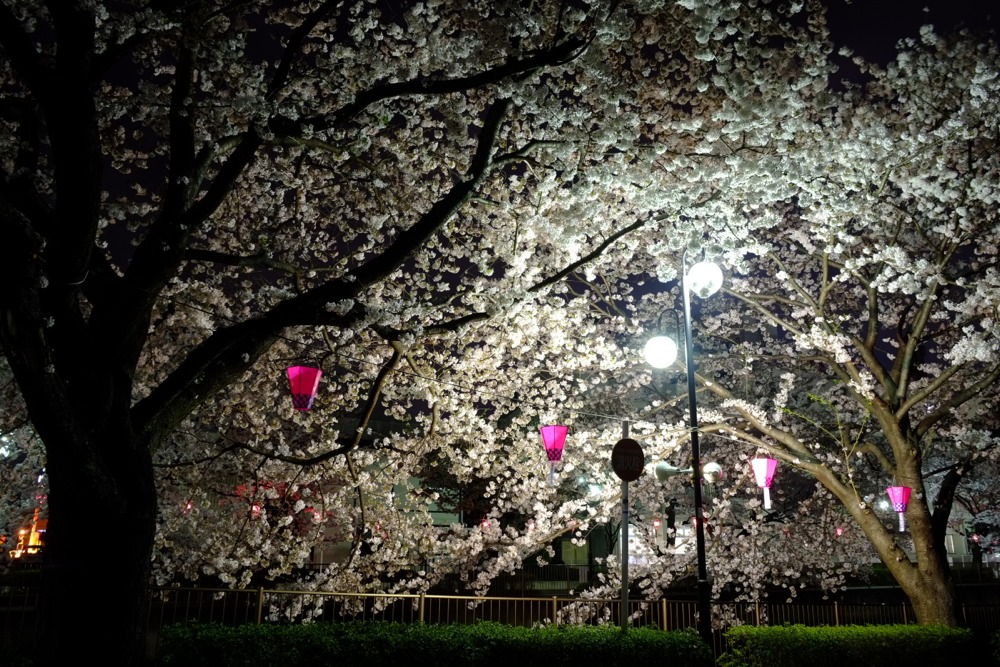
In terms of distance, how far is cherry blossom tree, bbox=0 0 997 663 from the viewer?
659cm

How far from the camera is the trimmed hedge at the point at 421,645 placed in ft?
26.3

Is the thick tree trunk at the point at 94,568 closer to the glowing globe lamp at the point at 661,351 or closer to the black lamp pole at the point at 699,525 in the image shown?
the black lamp pole at the point at 699,525

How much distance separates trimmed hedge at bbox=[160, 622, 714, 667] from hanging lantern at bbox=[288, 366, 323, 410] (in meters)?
2.84

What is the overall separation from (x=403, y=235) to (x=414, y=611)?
7.73 metres

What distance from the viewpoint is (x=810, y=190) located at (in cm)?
1078

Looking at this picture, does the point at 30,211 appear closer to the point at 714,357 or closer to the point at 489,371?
the point at 489,371

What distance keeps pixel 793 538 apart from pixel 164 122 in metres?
20.5

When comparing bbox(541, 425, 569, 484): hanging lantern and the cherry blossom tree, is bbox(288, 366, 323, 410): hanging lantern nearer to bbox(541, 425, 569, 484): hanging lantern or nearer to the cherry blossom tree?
the cherry blossom tree

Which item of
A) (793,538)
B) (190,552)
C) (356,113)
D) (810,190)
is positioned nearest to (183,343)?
(190,552)

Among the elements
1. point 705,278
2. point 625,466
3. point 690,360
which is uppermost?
point 705,278

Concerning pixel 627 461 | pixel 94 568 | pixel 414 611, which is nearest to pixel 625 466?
pixel 627 461

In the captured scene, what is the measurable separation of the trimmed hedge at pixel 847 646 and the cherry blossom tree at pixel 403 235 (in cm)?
106

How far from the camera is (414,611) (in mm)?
12703

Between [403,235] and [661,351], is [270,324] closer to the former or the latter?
[403,235]
